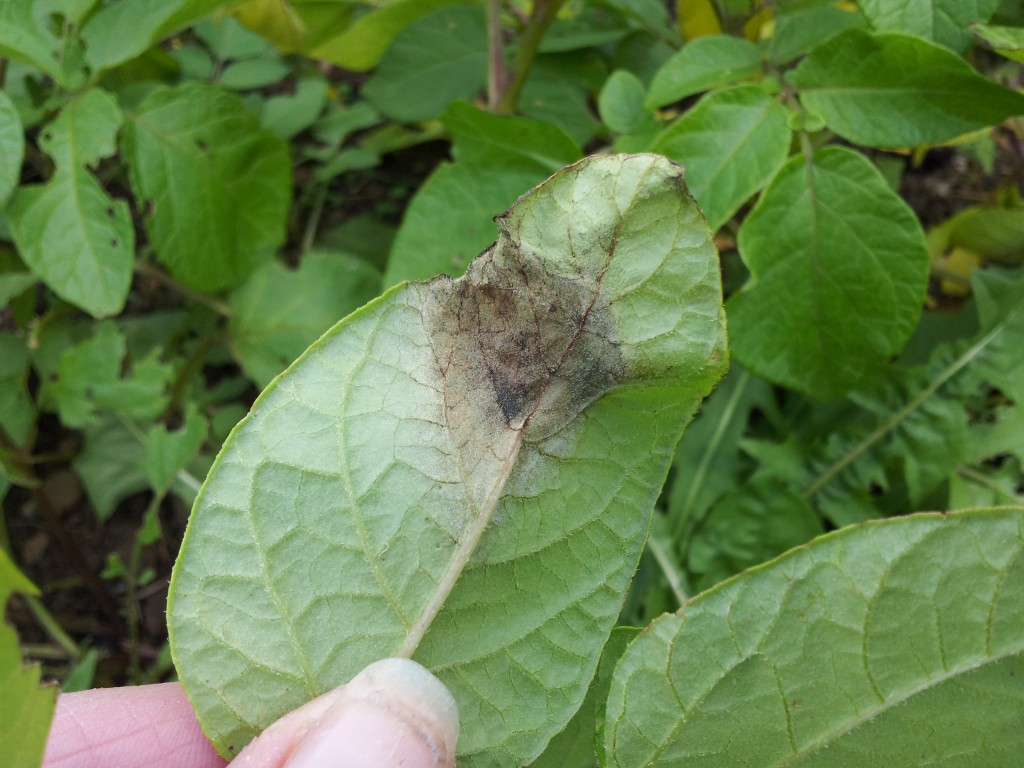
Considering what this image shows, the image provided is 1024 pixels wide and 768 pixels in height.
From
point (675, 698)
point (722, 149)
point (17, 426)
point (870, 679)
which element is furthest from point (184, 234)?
point (870, 679)

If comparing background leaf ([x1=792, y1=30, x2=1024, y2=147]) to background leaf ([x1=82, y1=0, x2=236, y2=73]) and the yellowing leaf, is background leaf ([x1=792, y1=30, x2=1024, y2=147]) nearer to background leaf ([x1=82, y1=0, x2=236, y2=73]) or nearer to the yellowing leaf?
the yellowing leaf

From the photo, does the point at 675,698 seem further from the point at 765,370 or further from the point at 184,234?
the point at 184,234

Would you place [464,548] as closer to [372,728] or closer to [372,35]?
[372,728]

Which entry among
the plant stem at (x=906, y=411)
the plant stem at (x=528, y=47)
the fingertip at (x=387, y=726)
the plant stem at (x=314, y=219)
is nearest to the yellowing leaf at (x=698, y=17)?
the plant stem at (x=528, y=47)

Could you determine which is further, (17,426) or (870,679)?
(17,426)

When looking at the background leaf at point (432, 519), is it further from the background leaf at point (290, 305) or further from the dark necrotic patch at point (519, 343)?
the background leaf at point (290, 305)

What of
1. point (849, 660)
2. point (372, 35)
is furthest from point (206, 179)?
point (849, 660)

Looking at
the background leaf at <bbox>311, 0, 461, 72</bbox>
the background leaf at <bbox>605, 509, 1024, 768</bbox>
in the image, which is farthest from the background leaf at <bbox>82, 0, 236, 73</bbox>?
the background leaf at <bbox>605, 509, 1024, 768</bbox>
